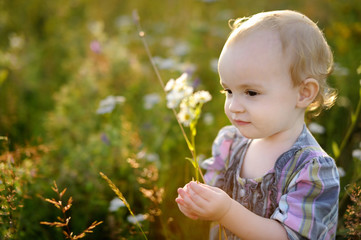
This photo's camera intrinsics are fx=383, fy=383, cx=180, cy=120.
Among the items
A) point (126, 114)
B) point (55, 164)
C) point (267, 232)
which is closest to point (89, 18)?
point (126, 114)

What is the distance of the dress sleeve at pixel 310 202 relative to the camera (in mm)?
1169

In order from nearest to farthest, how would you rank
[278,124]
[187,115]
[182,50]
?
1. [278,124]
2. [187,115]
3. [182,50]

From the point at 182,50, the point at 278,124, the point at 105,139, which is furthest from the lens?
the point at 182,50

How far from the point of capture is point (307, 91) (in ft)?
4.12

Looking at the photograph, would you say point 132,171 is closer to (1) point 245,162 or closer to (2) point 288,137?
(1) point 245,162

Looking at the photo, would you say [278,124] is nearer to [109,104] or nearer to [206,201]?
[206,201]

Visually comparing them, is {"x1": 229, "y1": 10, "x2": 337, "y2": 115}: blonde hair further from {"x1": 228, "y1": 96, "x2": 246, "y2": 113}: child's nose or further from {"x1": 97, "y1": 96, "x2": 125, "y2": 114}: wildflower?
{"x1": 97, "y1": 96, "x2": 125, "y2": 114}: wildflower

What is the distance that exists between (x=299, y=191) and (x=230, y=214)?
0.23 metres

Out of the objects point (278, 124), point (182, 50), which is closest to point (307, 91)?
point (278, 124)

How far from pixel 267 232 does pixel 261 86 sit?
456 mm

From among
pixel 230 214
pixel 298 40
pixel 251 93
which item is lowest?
pixel 230 214

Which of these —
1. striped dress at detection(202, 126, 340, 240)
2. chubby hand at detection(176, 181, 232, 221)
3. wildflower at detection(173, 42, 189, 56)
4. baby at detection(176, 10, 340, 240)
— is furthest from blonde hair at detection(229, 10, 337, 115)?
wildflower at detection(173, 42, 189, 56)

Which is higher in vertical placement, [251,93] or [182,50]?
[251,93]

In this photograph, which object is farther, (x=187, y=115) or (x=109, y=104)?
(x=109, y=104)
